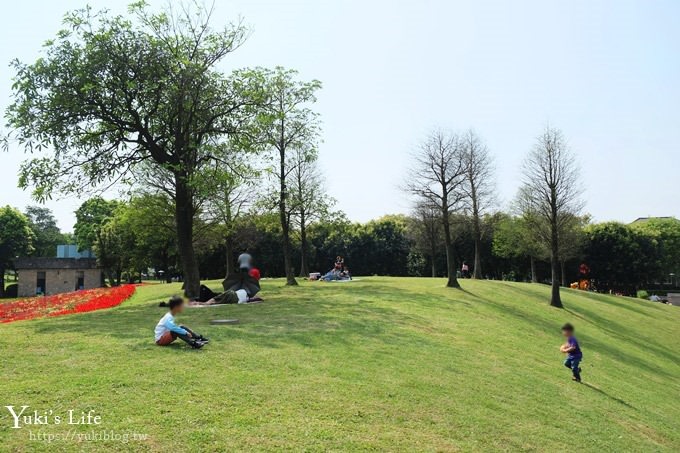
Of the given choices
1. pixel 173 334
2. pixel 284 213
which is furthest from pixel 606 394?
pixel 284 213

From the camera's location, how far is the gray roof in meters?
64.9

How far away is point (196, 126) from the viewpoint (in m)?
24.2

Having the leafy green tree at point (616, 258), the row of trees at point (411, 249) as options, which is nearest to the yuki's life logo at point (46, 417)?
the row of trees at point (411, 249)

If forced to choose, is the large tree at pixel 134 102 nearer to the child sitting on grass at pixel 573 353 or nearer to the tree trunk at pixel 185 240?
the tree trunk at pixel 185 240

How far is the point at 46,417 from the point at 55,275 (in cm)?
6738

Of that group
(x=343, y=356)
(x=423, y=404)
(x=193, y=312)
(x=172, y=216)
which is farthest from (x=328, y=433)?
(x=172, y=216)

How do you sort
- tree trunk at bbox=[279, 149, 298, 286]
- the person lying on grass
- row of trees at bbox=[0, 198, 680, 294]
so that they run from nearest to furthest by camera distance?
the person lying on grass < tree trunk at bbox=[279, 149, 298, 286] < row of trees at bbox=[0, 198, 680, 294]

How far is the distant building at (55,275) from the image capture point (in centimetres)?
6462

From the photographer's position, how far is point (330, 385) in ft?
32.5

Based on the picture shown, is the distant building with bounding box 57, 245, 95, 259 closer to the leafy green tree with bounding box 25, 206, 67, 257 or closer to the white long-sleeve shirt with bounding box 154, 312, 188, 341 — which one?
the leafy green tree with bounding box 25, 206, 67, 257

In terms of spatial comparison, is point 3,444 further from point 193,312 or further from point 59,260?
point 59,260

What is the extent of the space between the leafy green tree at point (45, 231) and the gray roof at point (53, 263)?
96.7ft

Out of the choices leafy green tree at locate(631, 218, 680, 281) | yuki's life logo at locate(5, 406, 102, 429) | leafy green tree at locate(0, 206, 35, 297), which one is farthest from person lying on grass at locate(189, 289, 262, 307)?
leafy green tree at locate(631, 218, 680, 281)

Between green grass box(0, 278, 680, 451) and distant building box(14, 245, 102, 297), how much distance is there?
5439cm
